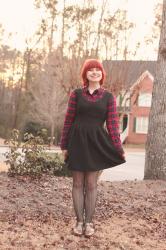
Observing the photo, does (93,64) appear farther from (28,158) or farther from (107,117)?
(28,158)

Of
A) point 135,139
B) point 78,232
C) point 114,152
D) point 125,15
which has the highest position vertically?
point 125,15

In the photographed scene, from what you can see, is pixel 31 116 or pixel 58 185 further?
pixel 31 116

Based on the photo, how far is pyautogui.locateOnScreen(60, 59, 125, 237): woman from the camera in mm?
5848

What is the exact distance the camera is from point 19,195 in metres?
7.41

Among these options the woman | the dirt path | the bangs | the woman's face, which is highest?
the bangs

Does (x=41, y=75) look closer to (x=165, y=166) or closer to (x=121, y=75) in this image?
(x=121, y=75)

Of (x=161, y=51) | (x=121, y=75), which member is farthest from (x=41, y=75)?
(x=161, y=51)

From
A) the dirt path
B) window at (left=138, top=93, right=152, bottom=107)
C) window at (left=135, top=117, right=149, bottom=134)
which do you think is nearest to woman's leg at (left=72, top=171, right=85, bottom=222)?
the dirt path

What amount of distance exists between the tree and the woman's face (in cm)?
402

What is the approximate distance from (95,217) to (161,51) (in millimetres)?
4024

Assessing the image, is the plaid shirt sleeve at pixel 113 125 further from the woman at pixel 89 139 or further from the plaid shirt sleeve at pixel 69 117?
the plaid shirt sleeve at pixel 69 117

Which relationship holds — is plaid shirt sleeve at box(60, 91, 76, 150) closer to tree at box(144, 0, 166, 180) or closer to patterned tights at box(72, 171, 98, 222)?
patterned tights at box(72, 171, 98, 222)

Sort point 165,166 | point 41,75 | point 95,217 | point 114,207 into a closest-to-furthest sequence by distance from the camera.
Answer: point 95,217, point 114,207, point 165,166, point 41,75

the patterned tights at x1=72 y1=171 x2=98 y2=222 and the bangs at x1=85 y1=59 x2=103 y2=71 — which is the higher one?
the bangs at x1=85 y1=59 x2=103 y2=71
